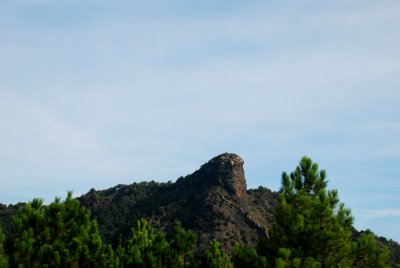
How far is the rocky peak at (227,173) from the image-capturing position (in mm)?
134500

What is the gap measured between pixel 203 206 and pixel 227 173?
1525cm

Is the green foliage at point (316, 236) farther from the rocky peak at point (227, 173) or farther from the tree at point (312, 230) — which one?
the rocky peak at point (227, 173)

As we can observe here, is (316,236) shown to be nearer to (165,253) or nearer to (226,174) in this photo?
(165,253)

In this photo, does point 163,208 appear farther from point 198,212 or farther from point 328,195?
point 328,195

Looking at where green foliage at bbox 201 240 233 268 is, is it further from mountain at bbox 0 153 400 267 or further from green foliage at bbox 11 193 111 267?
mountain at bbox 0 153 400 267

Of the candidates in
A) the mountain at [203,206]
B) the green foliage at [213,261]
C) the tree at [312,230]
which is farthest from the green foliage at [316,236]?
the mountain at [203,206]

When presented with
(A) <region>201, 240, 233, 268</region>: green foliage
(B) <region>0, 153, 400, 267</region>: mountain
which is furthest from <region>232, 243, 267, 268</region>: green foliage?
(B) <region>0, 153, 400, 267</region>: mountain

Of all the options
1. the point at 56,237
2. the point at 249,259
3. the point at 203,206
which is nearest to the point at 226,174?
the point at 203,206

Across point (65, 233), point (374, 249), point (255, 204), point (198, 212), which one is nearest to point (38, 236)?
point (65, 233)

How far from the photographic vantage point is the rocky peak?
5295 inches

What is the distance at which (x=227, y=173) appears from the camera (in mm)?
136375

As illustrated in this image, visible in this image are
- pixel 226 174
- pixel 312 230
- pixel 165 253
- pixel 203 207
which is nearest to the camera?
pixel 312 230

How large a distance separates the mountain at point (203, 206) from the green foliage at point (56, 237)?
246ft

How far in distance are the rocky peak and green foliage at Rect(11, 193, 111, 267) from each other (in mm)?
105101
